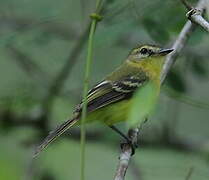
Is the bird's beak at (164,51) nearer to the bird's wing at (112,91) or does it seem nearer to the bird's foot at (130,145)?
the bird's wing at (112,91)

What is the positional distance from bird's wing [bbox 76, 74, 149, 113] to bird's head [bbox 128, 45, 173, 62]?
10.6 inches

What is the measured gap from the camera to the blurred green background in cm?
598

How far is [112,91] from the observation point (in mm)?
5953

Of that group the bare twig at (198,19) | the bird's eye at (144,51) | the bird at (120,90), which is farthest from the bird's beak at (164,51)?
the bare twig at (198,19)

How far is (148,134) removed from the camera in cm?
743

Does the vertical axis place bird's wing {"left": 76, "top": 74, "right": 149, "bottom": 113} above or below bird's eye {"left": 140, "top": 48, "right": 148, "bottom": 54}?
below

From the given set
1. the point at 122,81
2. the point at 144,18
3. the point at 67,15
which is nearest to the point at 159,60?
the point at 122,81

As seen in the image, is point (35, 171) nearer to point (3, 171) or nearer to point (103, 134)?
point (3, 171)

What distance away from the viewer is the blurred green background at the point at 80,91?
19.6 feet

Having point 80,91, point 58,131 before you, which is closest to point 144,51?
point 80,91

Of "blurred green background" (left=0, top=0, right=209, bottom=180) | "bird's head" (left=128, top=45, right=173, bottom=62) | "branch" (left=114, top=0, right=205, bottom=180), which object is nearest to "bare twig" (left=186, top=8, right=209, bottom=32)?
"branch" (left=114, top=0, right=205, bottom=180)

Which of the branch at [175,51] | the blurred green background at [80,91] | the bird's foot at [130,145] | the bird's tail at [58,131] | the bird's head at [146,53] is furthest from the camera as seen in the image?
the bird's head at [146,53]

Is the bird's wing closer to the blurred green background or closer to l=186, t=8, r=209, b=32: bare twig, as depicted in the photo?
the blurred green background

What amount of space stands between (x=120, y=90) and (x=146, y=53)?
28.1 inches
